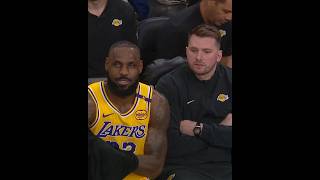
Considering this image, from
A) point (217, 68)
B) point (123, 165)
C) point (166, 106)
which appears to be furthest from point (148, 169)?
point (217, 68)

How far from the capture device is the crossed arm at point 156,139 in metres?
4.10

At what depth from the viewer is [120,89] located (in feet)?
13.5

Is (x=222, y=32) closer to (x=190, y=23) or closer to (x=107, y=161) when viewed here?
(x=190, y=23)

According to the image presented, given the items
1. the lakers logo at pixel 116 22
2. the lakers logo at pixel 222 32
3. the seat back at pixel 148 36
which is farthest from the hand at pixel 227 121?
the lakers logo at pixel 116 22

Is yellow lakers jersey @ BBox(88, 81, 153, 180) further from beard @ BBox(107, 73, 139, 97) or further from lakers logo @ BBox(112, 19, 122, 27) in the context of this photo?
lakers logo @ BBox(112, 19, 122, 27)

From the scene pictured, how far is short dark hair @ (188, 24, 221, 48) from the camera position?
415 cm

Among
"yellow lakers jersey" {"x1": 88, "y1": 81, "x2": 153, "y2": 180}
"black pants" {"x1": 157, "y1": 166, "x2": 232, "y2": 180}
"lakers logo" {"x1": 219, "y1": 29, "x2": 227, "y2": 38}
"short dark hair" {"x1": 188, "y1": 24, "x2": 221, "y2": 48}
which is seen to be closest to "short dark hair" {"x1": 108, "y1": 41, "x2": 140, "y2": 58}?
"yellow lakers jersey" {"x1": 88, "y1": 81, "x2": 153, "y2": 180}

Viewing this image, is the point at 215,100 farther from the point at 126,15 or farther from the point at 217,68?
the point at 126,15

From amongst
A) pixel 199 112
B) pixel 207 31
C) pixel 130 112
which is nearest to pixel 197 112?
pixel 199 112

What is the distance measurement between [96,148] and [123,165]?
0.22 meters

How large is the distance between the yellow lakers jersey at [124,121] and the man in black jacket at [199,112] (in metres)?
0.16

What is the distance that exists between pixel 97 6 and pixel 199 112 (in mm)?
1049

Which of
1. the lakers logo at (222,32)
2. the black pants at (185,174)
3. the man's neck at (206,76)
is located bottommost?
the black pants at (185,174)

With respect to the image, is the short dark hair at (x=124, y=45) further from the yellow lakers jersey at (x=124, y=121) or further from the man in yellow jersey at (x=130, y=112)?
the yellow lakers jersey at (x=124, y=121)
